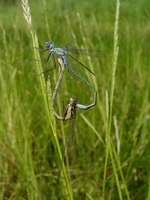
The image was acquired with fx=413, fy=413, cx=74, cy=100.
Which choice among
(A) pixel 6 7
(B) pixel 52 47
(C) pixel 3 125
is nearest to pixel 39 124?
(C) pixel 3 125

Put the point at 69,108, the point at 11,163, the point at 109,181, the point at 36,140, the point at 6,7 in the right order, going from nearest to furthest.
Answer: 1. the point at 69,108
2. the point at 109,181
3. the point at 11,163
4. the point at 36,140
5. the point at 6,7

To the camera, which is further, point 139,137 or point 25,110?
point 25,110

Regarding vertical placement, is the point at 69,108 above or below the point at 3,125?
above

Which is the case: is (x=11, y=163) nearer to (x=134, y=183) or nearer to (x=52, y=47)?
(x=134, y=183)

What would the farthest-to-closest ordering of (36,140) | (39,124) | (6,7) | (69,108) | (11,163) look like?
(6,7) < (39,124) < (36,140) < (11,163) < (69,108)

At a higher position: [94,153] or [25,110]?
[25,110]

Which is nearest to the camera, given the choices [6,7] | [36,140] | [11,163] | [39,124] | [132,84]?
[11,163]

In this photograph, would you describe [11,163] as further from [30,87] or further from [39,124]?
[30,87]

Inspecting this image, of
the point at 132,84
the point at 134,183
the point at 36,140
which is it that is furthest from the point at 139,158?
the point at 132,84

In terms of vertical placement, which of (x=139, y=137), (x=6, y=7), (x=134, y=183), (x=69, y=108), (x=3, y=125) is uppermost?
(x=6, y=7)
